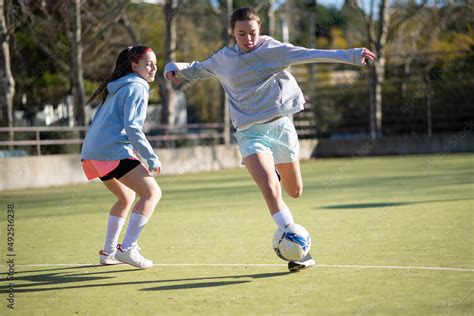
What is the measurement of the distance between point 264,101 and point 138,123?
1112mm

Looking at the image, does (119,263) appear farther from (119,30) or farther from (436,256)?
(119,30)

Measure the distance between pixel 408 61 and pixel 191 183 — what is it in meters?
19.4

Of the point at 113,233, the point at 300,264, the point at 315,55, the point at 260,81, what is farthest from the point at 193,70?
the point at 300,264

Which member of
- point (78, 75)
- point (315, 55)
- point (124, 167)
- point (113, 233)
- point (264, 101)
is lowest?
point (113, 233)

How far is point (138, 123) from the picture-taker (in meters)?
8.09

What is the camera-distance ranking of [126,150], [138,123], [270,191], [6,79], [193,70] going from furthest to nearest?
[6,79] → [193,70] → [126,150] → [138,123] → [270,191]

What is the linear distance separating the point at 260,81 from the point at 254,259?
1632mm

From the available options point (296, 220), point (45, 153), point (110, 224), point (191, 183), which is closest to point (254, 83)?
point (110, 224)

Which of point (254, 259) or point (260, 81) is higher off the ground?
point (260, 81)

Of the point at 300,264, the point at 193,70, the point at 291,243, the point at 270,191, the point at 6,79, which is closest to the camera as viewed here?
the point at 291,243

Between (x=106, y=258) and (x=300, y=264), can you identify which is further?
(x=106, y=258)

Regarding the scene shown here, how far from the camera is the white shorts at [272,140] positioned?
26.1ft

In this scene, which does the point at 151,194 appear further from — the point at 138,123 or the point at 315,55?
the point at 315,55

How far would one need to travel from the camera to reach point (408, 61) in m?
38.4
